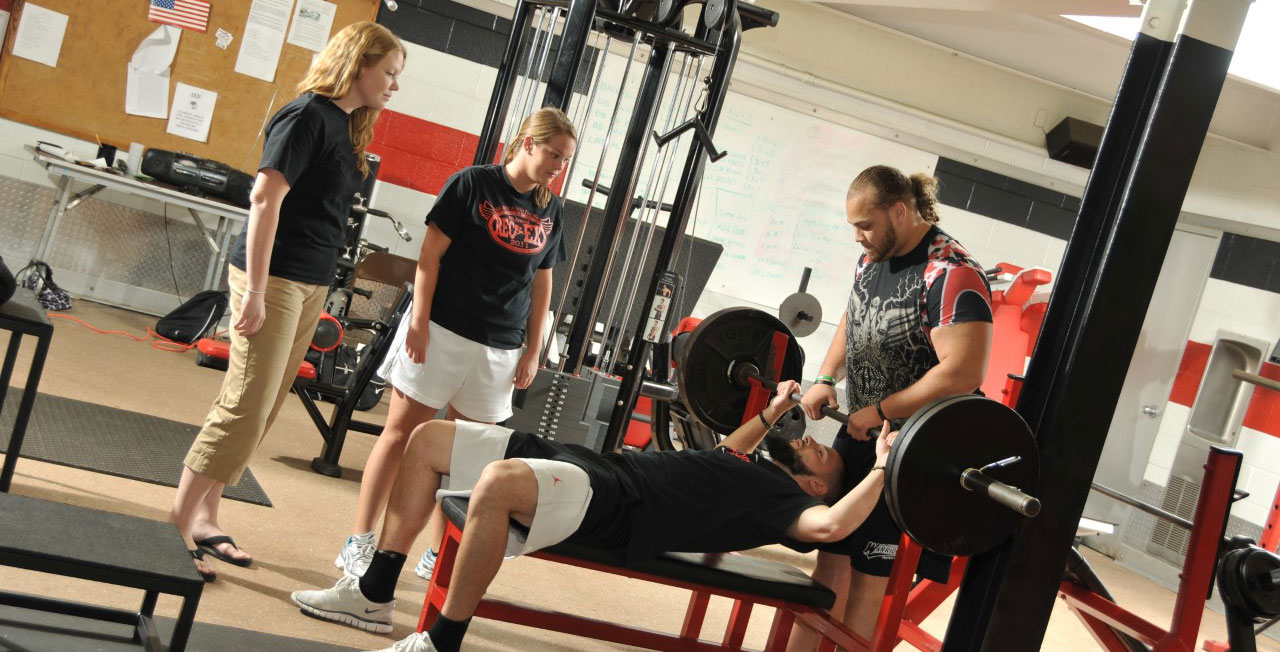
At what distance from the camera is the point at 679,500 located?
2270mm

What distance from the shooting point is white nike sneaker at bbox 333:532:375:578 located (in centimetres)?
270

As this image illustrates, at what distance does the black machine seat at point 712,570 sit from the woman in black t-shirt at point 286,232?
1.94 feet

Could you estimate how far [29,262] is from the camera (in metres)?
5.59

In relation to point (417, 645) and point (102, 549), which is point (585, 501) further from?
point (102, 549)

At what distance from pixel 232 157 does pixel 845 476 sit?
4.82m

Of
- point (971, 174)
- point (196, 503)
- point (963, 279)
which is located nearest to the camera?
point (963, 279)

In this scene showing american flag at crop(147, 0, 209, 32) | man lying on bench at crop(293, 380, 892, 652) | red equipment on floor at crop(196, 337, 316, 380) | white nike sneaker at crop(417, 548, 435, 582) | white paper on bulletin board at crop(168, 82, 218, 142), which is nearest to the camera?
man lying on bench at crop(293, 380, 892, 652)

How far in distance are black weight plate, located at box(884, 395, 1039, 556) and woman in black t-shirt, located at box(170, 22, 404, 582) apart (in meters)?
1.45

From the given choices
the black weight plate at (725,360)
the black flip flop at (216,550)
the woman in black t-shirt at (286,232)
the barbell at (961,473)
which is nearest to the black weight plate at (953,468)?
the barbell at (961,473)

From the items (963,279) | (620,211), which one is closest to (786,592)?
(963,279)

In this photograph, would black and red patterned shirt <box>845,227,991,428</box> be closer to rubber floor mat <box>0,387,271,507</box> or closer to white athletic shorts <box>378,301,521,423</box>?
white athletic shorts <box>378,301,521,423</box>

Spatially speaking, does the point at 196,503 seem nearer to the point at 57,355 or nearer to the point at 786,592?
the point at 786,592

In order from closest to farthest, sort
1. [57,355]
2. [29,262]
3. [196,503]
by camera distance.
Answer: [196,503] → [57,355] → [29,262]

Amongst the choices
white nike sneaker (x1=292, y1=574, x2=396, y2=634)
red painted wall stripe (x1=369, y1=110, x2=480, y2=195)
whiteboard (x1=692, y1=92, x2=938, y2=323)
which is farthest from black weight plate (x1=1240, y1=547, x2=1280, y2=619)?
red painted wall stripe (x1=369, y1=110, x2=480, y2=195)
